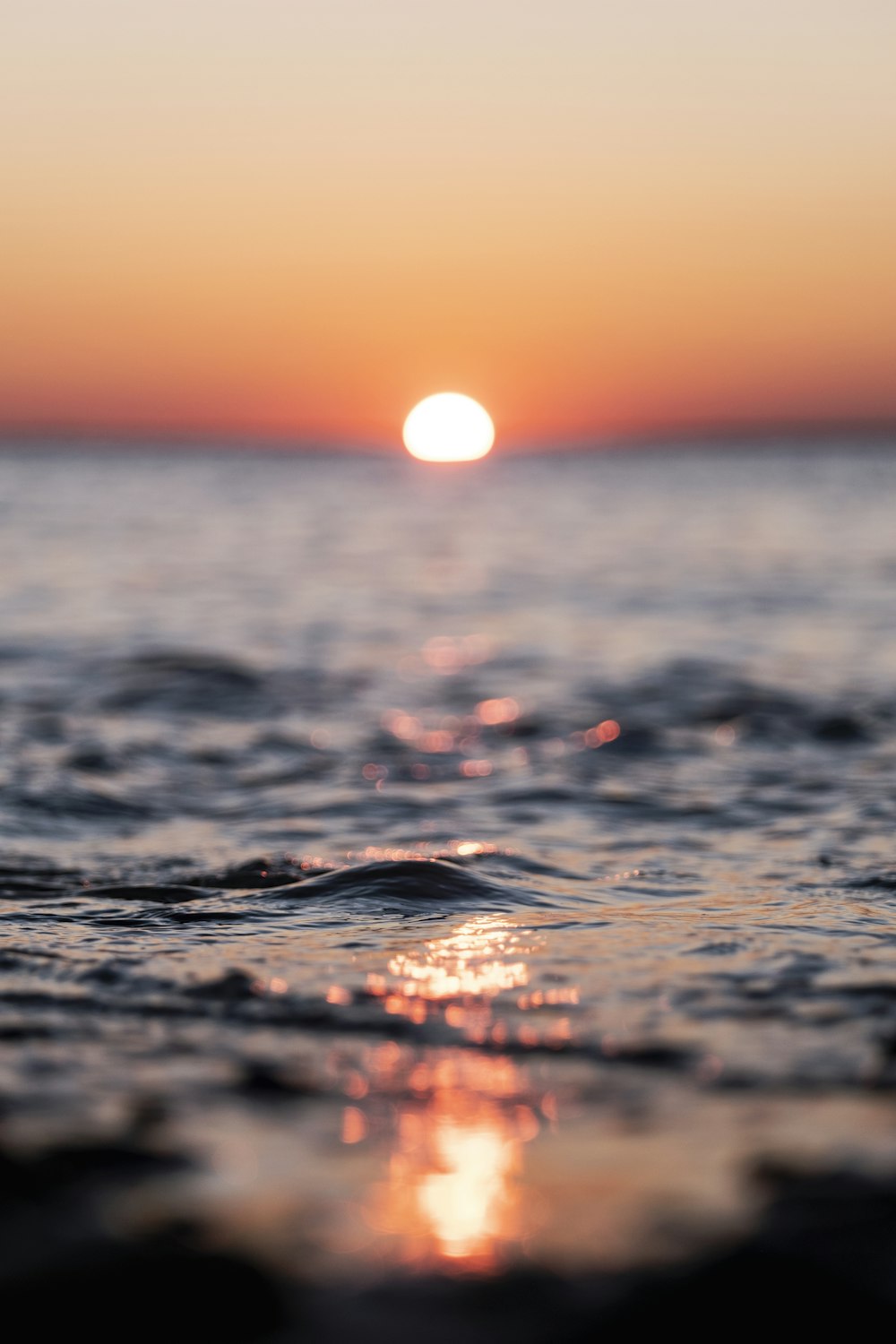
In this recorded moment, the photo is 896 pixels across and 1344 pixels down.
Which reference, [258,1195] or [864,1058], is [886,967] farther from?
[258,1195]

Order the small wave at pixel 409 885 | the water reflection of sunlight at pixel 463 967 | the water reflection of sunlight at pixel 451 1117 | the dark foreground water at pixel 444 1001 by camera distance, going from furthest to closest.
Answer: the small wave at pixel 409 885 < the water reflection of sunlight at pixel 463 967 < the water reflection of sunlight at pixel 451 1117 < the dark foreground water at pixel 444 1001

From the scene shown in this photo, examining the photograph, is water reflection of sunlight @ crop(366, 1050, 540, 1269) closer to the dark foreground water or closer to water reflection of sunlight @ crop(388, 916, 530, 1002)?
the dark foreground water

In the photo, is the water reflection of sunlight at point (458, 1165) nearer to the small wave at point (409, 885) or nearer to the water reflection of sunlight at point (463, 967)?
the water reflection of sunlight at point (463, 967)

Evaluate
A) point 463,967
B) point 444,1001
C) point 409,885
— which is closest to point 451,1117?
point 444,1001

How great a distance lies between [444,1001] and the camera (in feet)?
13.2

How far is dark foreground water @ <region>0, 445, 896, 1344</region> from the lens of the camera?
2.60m

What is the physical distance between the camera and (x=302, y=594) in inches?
754

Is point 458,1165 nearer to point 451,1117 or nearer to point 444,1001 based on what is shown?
point 451,1117

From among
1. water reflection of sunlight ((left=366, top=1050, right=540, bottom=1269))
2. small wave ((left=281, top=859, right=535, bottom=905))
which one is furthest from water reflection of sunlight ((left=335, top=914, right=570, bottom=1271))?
small wave ((left=281, top=859, right=535, bottom=905))

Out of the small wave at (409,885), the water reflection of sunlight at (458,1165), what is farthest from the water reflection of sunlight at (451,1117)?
the small wave at (409,885)

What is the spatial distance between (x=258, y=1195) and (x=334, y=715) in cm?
765

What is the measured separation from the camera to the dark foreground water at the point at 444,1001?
2.60m

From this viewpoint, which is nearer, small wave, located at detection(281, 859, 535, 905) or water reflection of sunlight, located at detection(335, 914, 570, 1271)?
water reflection of sunlight, located at detection(335, 914, 570, 1271)

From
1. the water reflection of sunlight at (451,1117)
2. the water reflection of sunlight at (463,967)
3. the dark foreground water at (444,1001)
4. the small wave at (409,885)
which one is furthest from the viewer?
the small wave at (409,885)
